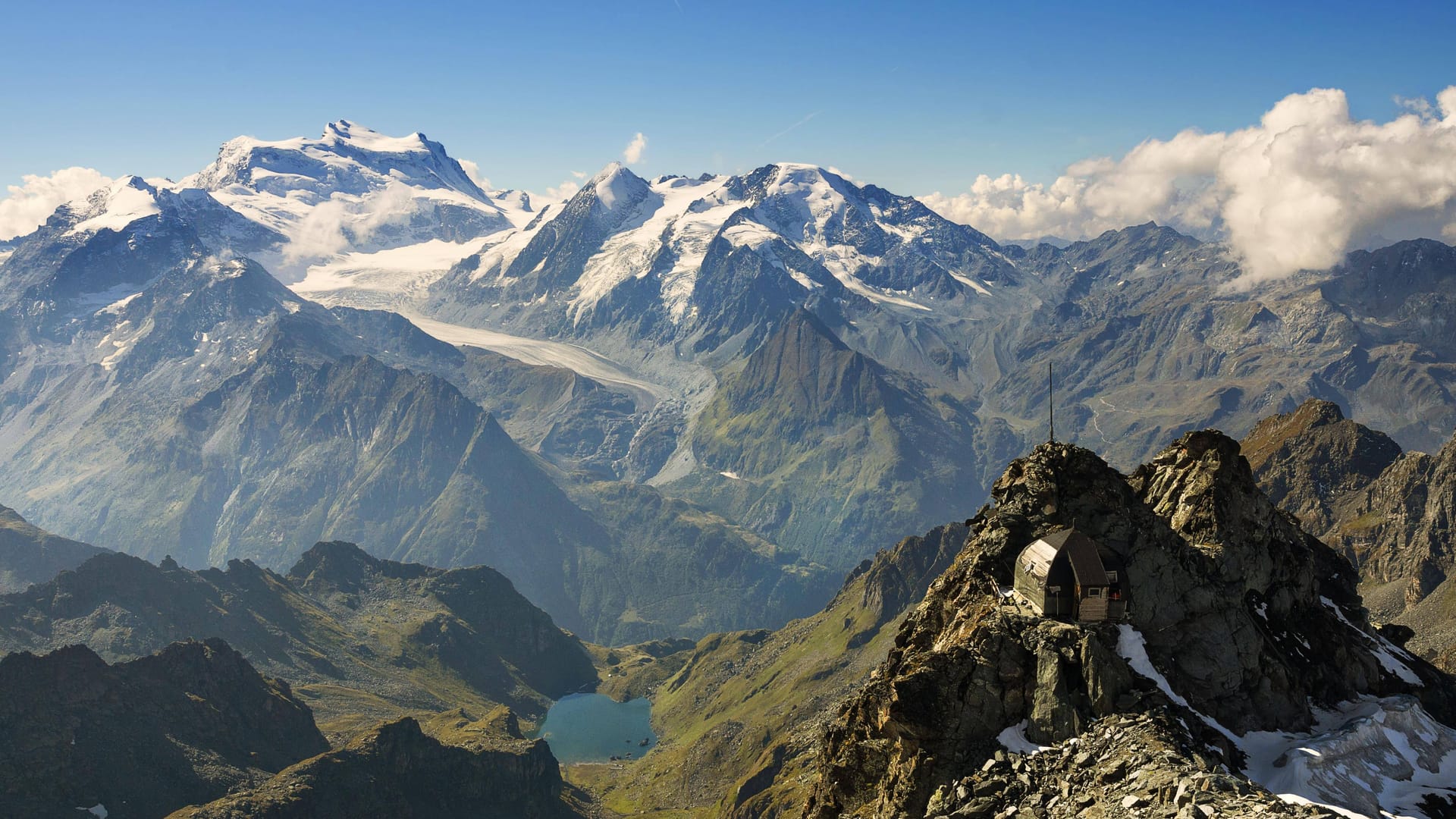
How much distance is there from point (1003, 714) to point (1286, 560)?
1471 inches

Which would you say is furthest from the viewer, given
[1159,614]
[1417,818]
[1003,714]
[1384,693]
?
[1384,693]

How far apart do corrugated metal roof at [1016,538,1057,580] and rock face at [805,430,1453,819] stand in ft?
10.0

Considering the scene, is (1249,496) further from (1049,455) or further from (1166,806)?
(1166,806)

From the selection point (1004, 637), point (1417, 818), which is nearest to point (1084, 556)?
point (1004, 637)

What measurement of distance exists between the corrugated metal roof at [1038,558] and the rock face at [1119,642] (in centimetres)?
306

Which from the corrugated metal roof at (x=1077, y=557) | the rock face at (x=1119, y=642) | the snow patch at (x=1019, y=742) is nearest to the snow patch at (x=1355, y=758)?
the rock face at (x=1119, y=642)

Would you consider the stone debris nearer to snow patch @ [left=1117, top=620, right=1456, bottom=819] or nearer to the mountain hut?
snow patch @ [left=1117, top=620, right=1456, bottom=819]

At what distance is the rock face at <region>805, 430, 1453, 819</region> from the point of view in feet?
220

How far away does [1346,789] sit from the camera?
63.1 m

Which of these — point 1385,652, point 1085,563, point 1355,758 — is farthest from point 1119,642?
point 1385,652

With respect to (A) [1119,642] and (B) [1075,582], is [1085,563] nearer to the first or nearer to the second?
(B) [1075,582]

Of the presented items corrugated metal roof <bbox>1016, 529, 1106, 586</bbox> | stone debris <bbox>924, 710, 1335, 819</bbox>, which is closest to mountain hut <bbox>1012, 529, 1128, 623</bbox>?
corrugated metal roof <bbox>1016, 529, 1106, 586</bbox>

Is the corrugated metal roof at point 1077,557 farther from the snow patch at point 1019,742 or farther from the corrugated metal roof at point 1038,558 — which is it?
the snow patch at point 1019,742

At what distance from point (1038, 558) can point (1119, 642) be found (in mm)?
7653
